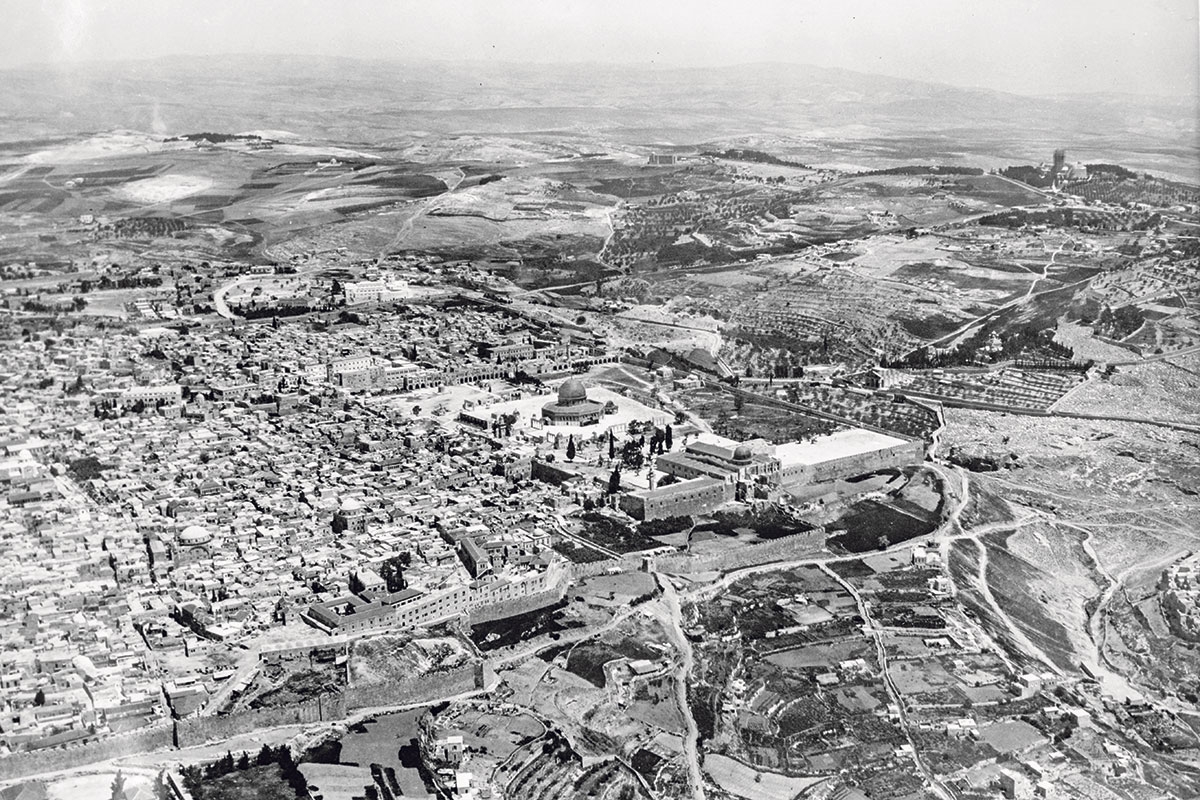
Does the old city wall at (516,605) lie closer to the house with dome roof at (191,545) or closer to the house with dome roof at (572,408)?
the house with dome roof at (191,545)

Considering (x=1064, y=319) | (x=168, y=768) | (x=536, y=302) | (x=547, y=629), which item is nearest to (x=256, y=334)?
(x=536, y=302)

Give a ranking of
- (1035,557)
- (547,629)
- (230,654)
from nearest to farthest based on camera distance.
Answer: (230,654) → (547,629) → (1035,557)

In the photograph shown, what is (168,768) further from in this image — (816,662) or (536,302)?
(536,302)

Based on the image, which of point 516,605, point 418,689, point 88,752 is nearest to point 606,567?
point 516,605

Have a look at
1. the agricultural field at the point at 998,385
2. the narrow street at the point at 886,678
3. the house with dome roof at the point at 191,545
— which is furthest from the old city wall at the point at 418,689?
the agricultural field at the point at 998,385

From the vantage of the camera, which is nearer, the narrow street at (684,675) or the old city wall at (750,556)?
the narrow street at (684,675)

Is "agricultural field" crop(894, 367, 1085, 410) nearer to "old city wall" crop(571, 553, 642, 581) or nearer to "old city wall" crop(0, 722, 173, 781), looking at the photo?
"old city wall" crop(571, 553, 642, 581)

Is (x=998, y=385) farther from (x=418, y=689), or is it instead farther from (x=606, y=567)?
(x=418, y=689)

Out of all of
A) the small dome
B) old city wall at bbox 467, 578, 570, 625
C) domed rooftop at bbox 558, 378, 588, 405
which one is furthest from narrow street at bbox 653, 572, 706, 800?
the small dome
